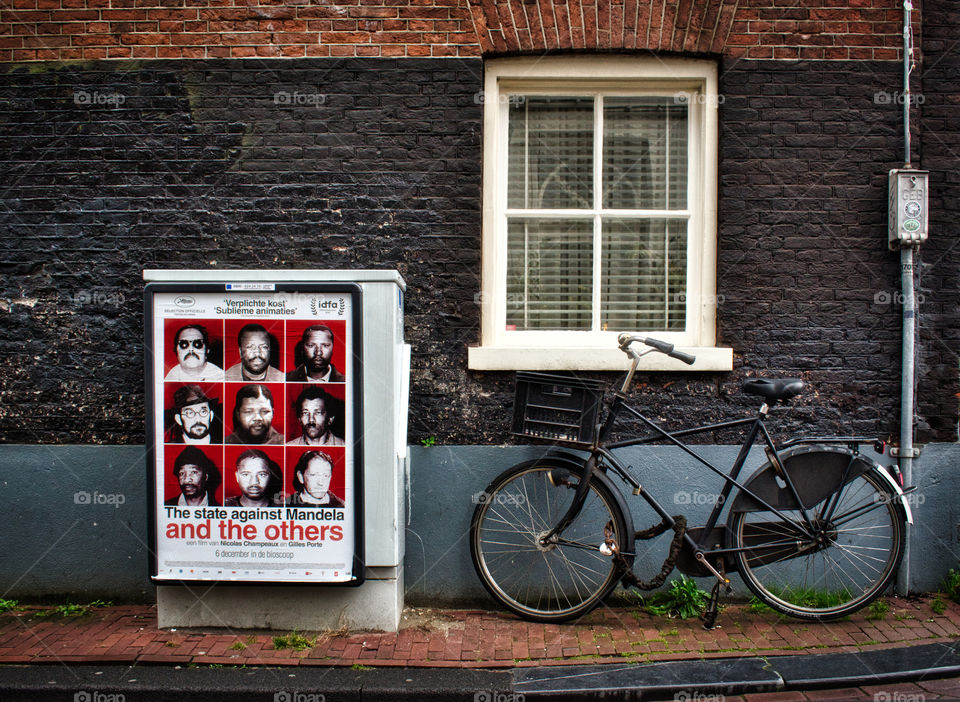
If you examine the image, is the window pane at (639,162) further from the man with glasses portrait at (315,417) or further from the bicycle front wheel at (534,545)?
the man with glasses portrait at (315,417)

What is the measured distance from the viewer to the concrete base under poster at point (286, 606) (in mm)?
3939

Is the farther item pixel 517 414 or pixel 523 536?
pixel 523 536

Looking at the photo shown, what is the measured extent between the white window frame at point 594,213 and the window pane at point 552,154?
88 mm

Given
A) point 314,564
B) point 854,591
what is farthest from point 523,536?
point 854,591

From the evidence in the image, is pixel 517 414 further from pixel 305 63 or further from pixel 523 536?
pixel 305 63

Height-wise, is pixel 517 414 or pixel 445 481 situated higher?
pixel 517 414

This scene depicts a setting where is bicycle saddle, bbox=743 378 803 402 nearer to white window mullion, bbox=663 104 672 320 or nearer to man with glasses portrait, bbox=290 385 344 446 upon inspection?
white window mullion, bbox=663 104 672 320

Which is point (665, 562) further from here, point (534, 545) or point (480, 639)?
point (480, 639)

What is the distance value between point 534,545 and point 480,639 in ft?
2.31

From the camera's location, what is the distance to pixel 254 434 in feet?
12.6

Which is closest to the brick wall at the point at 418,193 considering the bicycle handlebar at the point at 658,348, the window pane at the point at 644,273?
the window pane at the point at 644,273

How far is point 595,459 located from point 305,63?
318 centimetres

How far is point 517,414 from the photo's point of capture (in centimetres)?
398

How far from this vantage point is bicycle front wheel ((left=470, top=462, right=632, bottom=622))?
411 centimetres
